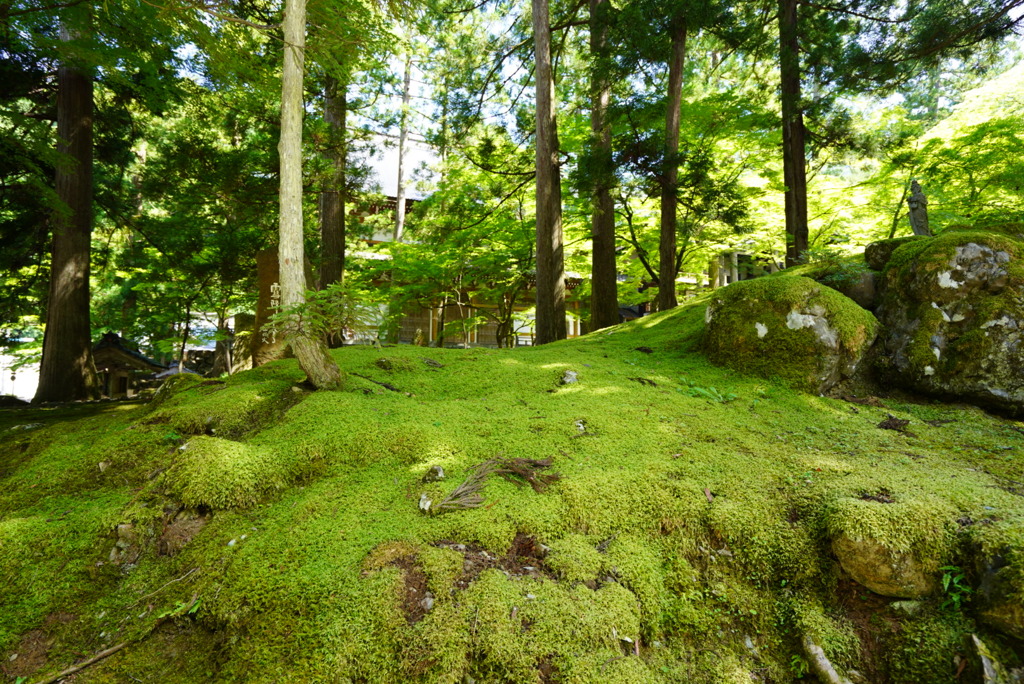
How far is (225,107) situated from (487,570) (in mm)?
9221

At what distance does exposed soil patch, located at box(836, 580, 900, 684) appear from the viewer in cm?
185

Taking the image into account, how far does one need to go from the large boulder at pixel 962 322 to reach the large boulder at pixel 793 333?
32 centimetres

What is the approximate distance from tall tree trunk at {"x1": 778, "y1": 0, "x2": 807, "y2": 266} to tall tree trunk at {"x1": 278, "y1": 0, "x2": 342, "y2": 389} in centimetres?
724

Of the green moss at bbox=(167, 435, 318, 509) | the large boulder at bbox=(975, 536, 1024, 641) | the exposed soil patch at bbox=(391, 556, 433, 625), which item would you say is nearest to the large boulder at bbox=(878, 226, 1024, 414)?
the large boulder at bbox=(975, 536, 1024, 641)

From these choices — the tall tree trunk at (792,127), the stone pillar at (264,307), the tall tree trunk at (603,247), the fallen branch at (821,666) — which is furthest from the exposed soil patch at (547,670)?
the tall tree trunk at (792,127)

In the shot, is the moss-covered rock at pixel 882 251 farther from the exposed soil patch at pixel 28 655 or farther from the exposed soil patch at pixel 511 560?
the exposed soil patch at pixel 28 655

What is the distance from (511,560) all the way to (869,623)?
4.93 ft

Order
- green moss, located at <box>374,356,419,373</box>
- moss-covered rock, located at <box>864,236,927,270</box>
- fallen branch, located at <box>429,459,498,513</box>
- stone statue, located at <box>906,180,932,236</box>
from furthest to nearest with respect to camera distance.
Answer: stone statue, located at <box>906,180,932,236</box>, moss-covered rock, located at <box>864,236,927,270</box>, green moss, located at <box>374,356,419,373</box>, fallen branch, located at <box>429,459,498,513</box>

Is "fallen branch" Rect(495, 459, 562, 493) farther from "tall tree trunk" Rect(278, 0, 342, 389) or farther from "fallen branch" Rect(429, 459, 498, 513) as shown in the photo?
"tall tree trunk" Rect(278, 0, 342, 389)

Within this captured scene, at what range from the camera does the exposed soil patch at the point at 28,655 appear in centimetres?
182

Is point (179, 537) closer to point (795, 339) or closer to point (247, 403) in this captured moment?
point (247, 403)

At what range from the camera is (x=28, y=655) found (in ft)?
6.16

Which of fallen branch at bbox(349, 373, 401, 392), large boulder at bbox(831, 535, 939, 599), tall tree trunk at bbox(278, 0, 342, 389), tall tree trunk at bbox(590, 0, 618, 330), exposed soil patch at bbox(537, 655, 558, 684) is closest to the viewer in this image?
exposed soil patch at bbox(537, 655, 558, 684)

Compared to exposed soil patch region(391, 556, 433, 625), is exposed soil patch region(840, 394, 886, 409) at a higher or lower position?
higher
